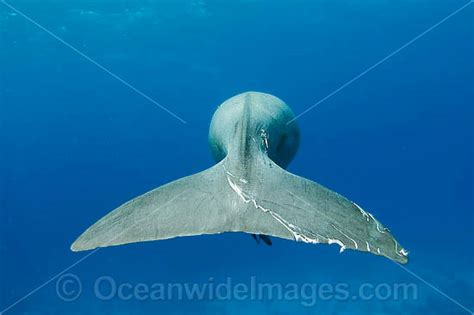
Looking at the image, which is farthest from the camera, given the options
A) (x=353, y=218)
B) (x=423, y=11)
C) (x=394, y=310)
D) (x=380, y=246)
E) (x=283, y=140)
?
(x=423, y=11)

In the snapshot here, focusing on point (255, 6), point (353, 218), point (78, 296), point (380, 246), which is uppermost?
point (255, 6)

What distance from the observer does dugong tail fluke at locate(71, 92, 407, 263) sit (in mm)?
5166

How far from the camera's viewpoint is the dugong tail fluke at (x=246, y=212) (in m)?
5.17

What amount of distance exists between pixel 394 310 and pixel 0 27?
21173 millimetres

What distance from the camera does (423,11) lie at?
23.3 m

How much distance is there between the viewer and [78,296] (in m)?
15.4

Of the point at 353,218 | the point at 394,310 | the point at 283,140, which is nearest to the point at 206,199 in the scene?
the point at 353,218

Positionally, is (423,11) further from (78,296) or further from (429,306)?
(78,296)

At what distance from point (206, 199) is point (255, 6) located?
1934 cm

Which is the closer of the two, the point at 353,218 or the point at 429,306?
the point at 353,218

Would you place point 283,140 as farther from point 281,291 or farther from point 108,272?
point 108,272

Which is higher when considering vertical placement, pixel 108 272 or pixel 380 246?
pixel 108 272

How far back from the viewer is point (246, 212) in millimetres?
5426

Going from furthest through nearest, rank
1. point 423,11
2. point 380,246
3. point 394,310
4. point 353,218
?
point 423,11
point 394,310
point 353,218
point 380,246
